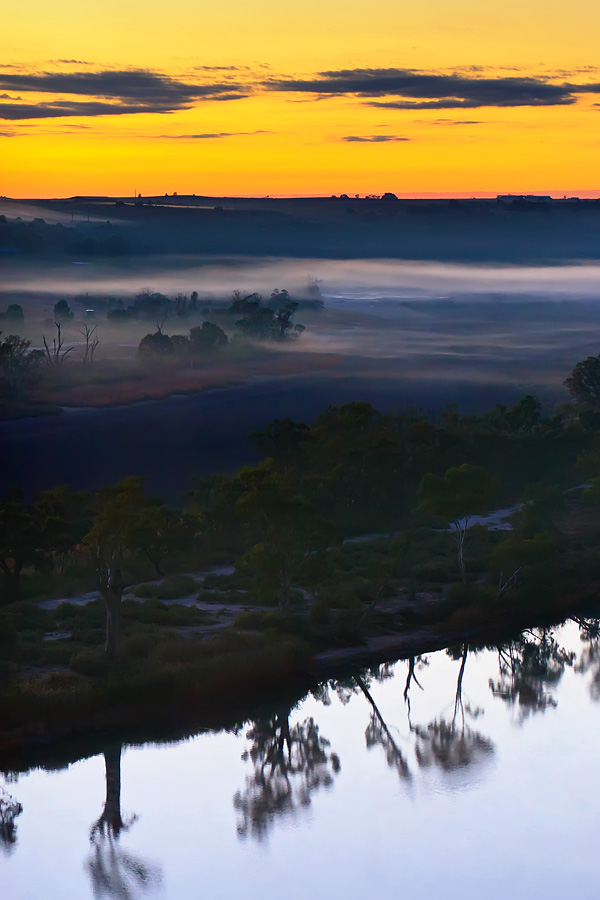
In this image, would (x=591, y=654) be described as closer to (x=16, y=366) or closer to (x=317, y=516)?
(x=317, y=516)

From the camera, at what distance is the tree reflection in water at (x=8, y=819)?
25.5 meters

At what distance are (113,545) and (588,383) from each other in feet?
229

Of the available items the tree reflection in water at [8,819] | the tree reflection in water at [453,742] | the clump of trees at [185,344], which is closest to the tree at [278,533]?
the tree reflection in water at [453,742]

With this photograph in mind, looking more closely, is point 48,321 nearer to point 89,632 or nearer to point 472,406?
point 472,406

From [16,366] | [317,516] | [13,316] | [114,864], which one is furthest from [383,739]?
[13,316]

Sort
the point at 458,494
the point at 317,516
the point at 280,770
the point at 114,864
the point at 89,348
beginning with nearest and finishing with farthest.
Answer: the point at 114,864, the point at 280,770, the point at 317,516, the point at 458,494, the point at 89,348

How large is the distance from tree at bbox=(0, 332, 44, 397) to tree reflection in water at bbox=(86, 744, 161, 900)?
85.4 m

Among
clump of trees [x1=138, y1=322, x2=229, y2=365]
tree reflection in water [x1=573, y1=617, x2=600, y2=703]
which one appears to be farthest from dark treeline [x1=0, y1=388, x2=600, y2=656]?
clump of trees [x1=138, y1=322, x2=229, y2=365]

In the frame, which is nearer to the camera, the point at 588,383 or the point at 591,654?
the point at 591,654

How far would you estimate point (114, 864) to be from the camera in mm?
24906

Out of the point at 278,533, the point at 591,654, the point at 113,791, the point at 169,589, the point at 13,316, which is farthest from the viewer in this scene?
the point at 13,316

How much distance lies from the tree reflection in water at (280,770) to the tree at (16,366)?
8184 centimetres

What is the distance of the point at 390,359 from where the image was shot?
166250mm

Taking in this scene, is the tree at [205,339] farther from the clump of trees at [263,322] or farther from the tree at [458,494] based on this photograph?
the tree at [458,494]
